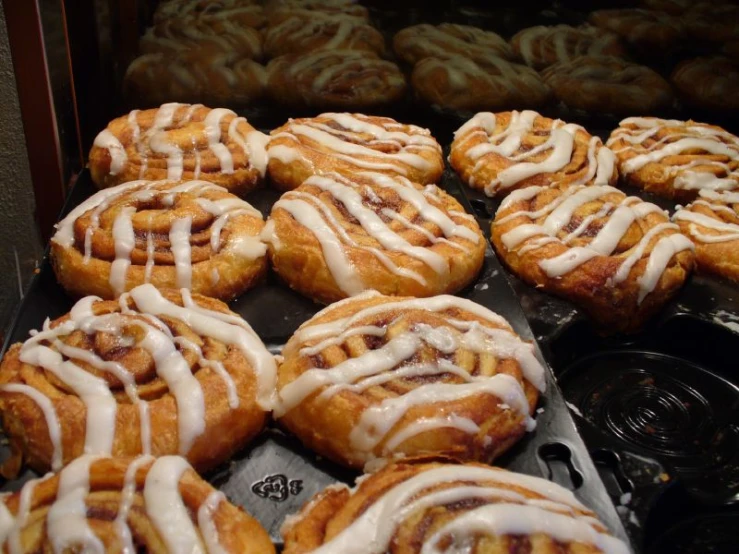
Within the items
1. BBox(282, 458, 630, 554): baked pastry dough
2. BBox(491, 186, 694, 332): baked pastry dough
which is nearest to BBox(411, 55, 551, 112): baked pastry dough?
BBox(491, 186, 694, 332): baked pastry dough

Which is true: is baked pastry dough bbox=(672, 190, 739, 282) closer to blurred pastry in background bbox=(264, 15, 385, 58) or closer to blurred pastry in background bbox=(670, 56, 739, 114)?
blurred pastry in background bbox=(670, 56, 739, 114)

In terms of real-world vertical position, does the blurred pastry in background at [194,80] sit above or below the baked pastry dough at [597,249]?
above

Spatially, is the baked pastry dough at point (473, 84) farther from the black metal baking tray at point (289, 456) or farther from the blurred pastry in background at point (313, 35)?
the black metal baking tray at point (289, 456)

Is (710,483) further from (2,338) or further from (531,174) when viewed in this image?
(2,338)

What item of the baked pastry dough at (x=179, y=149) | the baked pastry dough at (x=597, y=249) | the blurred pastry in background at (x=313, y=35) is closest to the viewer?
the baked pastry dough at (x=597, y=249)

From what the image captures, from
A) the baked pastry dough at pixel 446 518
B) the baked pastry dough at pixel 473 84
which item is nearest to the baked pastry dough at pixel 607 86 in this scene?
the baked pastry dough at pixel 473 84

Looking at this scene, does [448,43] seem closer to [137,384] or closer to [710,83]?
[710,83]

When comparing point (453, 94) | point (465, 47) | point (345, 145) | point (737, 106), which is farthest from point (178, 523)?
point (737, 106)

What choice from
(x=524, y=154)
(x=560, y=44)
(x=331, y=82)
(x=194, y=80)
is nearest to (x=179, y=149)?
(x=194, y=80)
